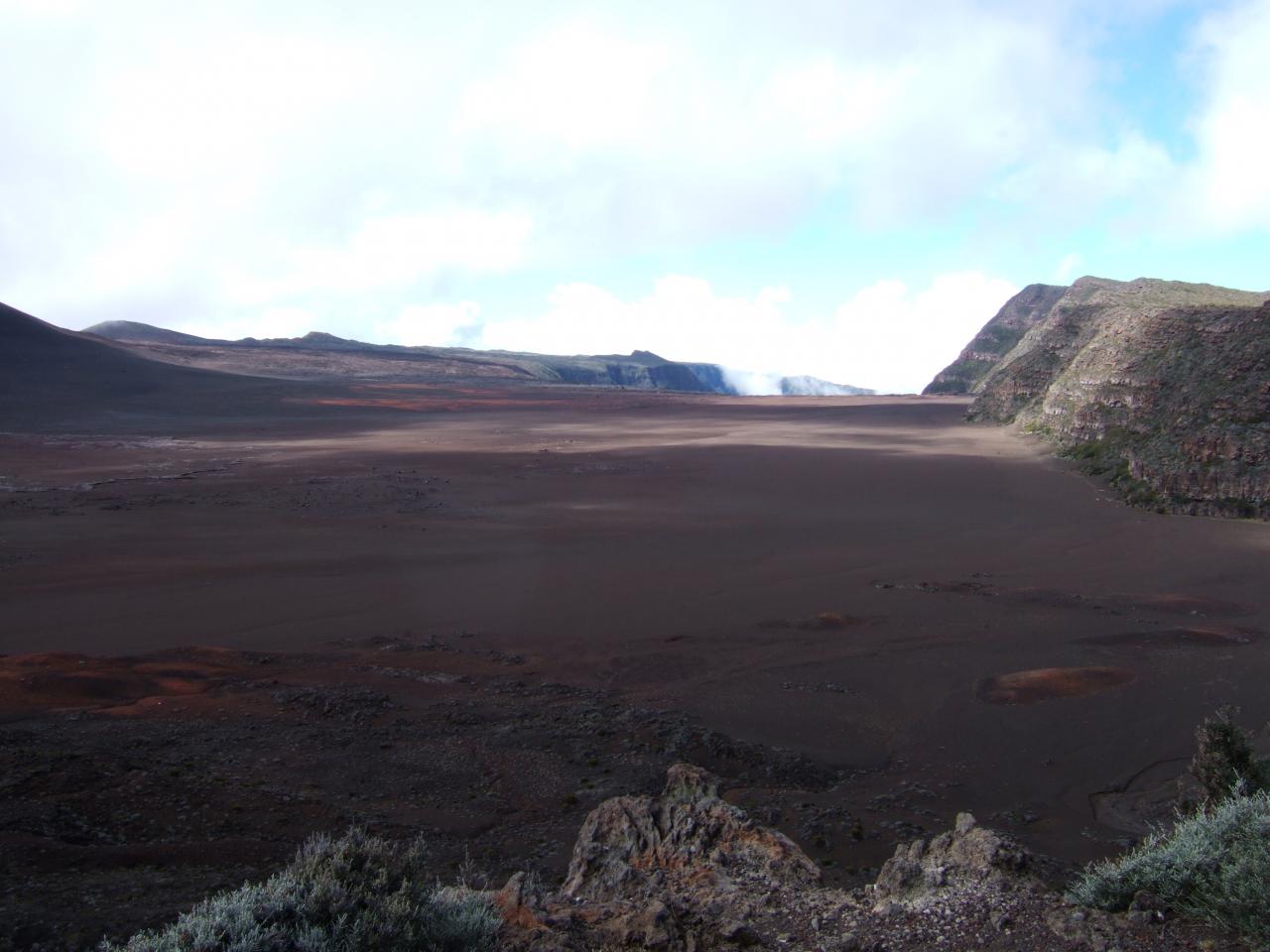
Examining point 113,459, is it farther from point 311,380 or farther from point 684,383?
point 684,383

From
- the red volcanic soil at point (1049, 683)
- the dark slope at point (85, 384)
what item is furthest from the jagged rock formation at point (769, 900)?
the dark slope at point (85, 384)

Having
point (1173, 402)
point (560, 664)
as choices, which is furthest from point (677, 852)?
point (1173, 402)

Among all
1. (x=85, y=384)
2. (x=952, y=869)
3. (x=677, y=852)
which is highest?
(x=85, y=384)

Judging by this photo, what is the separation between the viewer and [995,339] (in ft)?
258

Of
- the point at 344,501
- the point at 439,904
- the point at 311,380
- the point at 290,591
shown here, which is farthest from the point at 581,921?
the point at 311,380

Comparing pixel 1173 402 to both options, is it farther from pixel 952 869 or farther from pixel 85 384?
pixel 85 384

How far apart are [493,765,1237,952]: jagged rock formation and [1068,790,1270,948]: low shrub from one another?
0.16 meters

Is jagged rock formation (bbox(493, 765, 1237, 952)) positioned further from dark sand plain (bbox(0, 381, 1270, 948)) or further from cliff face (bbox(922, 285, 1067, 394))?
cliff face (bbox(922, 285, 1067, 394))

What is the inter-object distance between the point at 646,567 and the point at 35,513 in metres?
14.5

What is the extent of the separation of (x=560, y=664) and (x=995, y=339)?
76099 mm

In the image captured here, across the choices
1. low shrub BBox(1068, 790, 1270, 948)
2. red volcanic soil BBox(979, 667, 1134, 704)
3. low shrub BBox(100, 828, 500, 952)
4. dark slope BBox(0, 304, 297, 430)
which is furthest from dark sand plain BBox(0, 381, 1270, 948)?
dark slope BBox(0, 304, 297, 430)

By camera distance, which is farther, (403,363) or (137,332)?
(137,332)

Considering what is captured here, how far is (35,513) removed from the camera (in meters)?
20.4

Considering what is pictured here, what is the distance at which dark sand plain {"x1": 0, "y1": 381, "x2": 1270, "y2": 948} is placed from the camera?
7.48 meters
